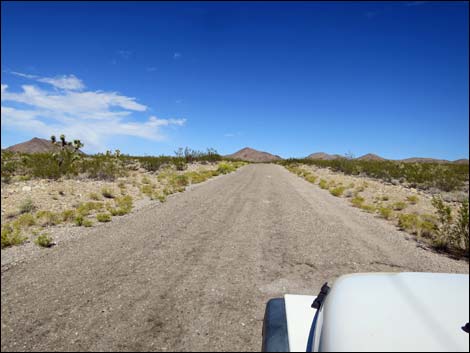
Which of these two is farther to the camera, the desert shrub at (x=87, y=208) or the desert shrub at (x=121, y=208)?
the desert shrub at (x=121, y=208)

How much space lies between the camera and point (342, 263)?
17.8ft

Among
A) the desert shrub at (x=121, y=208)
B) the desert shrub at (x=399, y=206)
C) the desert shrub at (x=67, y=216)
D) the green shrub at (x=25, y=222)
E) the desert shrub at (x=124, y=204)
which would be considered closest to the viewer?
the green shrub at (x=25, y=222)

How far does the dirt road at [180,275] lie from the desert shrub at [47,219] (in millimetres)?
1376

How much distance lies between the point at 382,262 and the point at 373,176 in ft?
87.8

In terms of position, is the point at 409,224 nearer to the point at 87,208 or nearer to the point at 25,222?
the point at 87,208

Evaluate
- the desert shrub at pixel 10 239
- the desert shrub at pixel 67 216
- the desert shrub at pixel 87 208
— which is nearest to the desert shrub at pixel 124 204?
the desert shrub at pixel 87 208

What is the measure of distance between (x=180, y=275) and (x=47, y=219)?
17.7 feet

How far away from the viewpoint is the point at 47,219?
795 centimetres

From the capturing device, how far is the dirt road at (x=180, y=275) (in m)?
3.19

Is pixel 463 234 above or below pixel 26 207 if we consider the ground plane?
below

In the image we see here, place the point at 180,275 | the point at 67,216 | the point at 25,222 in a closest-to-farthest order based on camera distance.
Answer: the point at 180,275, the point at 25,222, the point at 67,216

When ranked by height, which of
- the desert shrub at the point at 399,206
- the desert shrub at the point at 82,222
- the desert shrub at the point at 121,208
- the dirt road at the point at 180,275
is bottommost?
the dirt road at the point at 180,275

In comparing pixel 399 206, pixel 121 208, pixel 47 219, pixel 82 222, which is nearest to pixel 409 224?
pixel 399 206

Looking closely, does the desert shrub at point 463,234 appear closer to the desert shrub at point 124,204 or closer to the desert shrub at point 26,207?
the desert shrub at point 124,204
